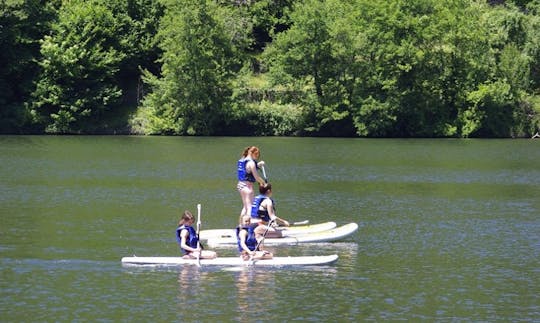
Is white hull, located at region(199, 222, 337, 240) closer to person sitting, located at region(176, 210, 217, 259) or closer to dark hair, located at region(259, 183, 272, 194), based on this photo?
dark hair, located at region(259, 183, 272, 194)

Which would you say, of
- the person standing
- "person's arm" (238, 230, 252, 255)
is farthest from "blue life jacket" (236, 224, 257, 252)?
the person standing

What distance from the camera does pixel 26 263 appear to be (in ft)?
88.1

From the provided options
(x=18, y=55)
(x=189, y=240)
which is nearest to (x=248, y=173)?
(x=189, y=240)

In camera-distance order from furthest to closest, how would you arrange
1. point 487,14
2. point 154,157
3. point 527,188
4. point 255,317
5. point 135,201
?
point 487,14
point 154,157
point 527,188
point 135,201
point 255,317

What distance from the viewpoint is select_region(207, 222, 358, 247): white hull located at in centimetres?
3075

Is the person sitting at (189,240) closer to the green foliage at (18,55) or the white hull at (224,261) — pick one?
the white hull at (224,261)

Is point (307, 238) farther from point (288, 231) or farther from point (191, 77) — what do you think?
point (191, 77)

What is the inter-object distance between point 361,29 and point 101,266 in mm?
68697

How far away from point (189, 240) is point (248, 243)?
1.59m

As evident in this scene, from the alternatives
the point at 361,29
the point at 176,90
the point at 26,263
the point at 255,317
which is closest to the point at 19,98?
the point at 176,90

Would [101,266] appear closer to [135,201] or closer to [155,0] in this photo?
[135,201]

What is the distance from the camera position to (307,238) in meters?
31.4

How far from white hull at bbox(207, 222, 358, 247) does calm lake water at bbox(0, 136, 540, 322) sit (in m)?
0.43

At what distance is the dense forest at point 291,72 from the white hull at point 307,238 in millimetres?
58395
